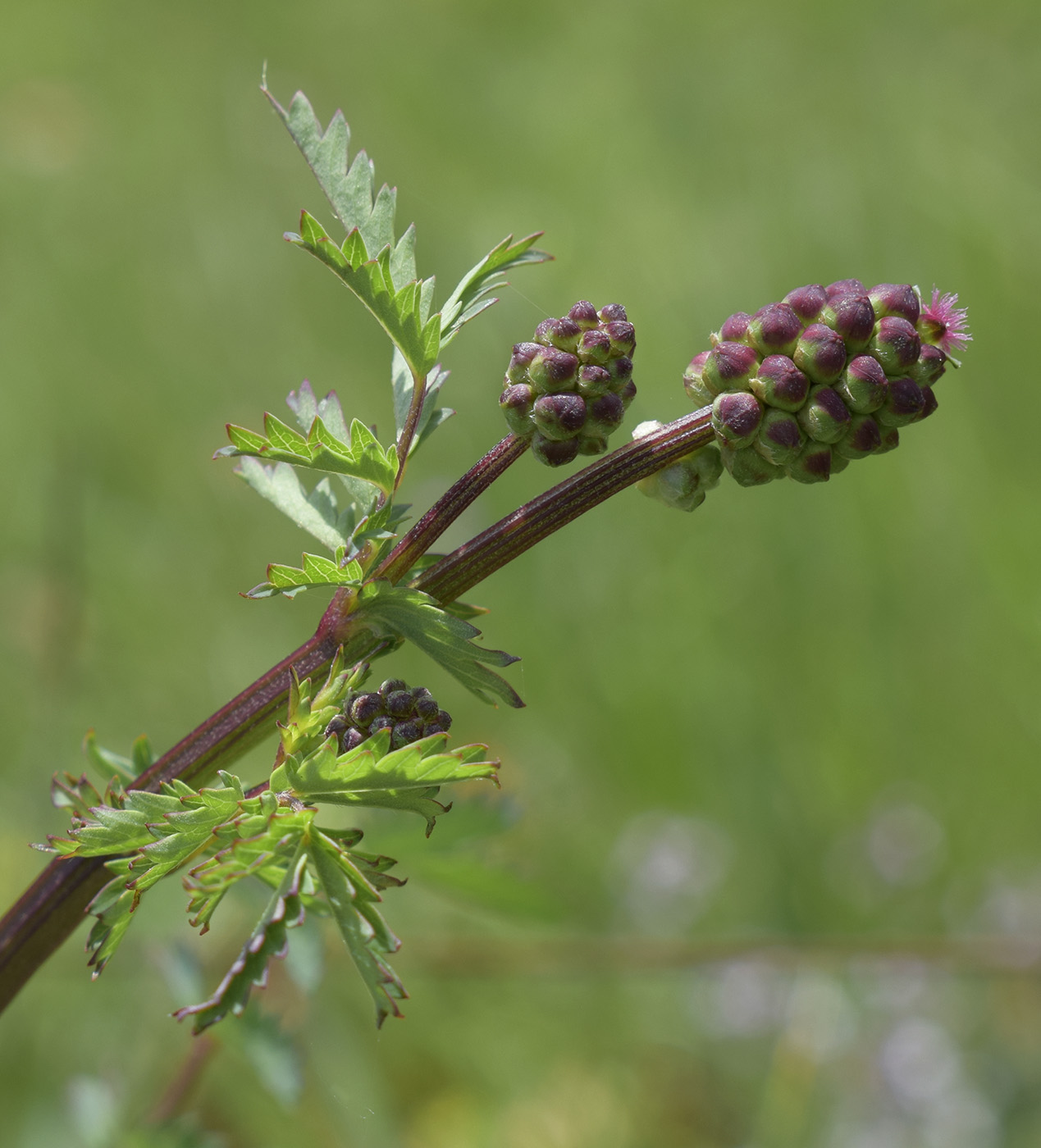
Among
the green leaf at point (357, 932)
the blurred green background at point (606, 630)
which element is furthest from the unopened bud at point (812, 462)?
the blurred green background at point (606, 630)

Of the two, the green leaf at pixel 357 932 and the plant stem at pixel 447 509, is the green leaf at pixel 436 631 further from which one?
the green leaf at pixel 357 932

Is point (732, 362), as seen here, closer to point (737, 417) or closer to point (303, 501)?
point (737, 417)

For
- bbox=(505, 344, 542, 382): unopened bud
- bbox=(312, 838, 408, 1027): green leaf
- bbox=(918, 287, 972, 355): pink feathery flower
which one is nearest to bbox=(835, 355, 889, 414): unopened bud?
bbox=(918, 287, 972, 355): pink feathery flower

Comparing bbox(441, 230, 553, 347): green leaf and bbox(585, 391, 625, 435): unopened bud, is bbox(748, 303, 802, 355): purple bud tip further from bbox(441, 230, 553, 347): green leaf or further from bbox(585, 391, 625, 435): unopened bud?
bbox(441, 230, 553, 347): green leaf

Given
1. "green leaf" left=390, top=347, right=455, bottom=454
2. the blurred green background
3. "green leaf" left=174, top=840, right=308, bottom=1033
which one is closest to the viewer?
"green leaf" left=174, top=840, right=308, bottom=1033

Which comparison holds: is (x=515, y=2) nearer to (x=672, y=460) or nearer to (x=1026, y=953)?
(x=1026, y=953)

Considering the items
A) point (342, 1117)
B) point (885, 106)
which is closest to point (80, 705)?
point (342, 1117)
